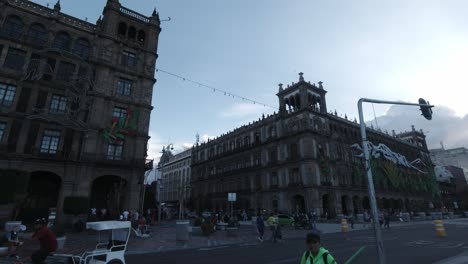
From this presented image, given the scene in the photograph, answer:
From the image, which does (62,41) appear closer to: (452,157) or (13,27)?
(13,27)

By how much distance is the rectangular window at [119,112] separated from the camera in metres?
27.6

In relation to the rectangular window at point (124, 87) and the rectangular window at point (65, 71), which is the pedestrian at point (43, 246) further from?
the rectangular window at point (124, 87)

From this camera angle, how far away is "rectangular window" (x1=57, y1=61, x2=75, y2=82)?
85.6ft

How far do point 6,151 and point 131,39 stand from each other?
16.8 metres

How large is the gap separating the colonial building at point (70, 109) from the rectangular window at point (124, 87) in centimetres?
11

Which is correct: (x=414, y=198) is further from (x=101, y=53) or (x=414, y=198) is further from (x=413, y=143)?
(x=101, y=53)

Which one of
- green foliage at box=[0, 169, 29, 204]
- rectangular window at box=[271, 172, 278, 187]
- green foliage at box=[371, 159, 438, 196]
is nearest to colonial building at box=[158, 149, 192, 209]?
rectangular window at box=[271, 172, 278, 187]

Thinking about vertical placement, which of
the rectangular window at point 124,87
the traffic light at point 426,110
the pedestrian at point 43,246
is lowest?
the pedestrian at point 43,246

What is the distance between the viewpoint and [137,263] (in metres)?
10.7

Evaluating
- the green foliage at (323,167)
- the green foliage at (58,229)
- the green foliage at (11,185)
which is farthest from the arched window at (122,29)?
the green foliage at (323,167)

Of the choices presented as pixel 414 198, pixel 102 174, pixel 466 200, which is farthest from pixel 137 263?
pixel 466 200

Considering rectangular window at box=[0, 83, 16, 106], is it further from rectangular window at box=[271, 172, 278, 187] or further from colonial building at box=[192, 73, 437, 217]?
rectangular window at box=[271, 172, 278, 187]

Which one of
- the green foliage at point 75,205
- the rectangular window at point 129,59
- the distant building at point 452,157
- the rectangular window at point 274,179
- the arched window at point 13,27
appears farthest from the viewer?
the distant building at point 452,157

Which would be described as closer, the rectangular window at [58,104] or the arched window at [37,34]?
the rectangular window at [58,104]
